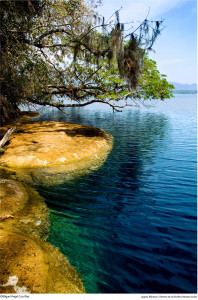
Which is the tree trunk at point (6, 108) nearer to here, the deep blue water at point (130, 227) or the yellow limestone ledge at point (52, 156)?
the yellow limestone ledge at point (52, 156)

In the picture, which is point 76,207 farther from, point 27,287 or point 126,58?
point 126,58

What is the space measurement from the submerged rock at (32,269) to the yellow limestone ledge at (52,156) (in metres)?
4.64

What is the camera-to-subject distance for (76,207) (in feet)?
22.2

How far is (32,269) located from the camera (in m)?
3.45

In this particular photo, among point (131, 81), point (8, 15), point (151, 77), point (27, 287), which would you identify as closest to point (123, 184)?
point (27, 287)

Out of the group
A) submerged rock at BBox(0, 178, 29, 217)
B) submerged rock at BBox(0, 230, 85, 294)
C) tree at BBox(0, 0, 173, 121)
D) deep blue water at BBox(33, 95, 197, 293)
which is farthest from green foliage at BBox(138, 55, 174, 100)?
submerged rock at BBox(0, 230, 85, 294)

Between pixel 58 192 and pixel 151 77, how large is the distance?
19.7 m

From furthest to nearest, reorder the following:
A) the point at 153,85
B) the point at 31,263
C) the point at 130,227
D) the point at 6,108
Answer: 1. the point at 153,85
2. the point at 6,108
3. the point at 130,227
4. the point at 31,263

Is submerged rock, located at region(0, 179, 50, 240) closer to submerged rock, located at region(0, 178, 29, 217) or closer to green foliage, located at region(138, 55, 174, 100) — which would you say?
submerged rock, located at region(0, 178, 29, 217)

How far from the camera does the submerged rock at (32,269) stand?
3.17m

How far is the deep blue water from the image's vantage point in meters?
4.09

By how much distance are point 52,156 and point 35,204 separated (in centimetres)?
492

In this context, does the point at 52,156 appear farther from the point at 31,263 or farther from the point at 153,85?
the point at 153,85

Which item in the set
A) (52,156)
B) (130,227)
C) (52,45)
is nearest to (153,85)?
(52,45)
